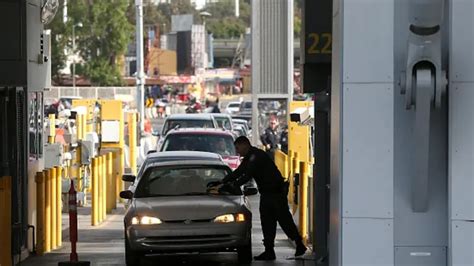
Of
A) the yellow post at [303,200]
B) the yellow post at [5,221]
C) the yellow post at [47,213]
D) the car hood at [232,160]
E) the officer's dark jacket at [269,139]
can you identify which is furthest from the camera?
the officer's dark jacket at [269,139]

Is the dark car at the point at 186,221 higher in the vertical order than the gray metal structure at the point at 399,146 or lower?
lower

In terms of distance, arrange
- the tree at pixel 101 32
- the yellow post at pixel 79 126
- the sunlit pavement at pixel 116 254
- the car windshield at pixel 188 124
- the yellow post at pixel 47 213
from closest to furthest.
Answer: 1. the sunlit pavement at pixel 116 254
2. the yellow post at pixel 47 213
3. the car windshield at pixel 188 124
4. the yellow post at pixel 79 126
5. the tree at pixel 101 32

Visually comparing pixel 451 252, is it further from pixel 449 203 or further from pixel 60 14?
pixel 60 14

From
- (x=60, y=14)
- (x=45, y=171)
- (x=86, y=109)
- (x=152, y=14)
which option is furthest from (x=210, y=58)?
(x=45, y=171)

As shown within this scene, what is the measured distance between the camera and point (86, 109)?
40.9 metres

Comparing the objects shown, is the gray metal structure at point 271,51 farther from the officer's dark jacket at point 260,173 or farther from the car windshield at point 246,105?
the car windshield at point 246,105

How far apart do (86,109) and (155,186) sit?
83.5ft

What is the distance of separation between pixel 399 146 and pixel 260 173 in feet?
19.9

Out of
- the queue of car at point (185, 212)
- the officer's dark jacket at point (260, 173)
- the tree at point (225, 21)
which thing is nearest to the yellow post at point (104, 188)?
the queue of car at point (185, 212)

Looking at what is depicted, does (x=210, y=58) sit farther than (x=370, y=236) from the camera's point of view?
Yes

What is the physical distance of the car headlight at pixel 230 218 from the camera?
14797 mm

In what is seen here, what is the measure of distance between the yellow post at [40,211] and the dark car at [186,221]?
1883mm

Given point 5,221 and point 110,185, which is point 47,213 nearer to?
point 5,221

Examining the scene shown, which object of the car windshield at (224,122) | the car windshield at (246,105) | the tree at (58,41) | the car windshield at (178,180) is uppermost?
the tree at (58,41)
